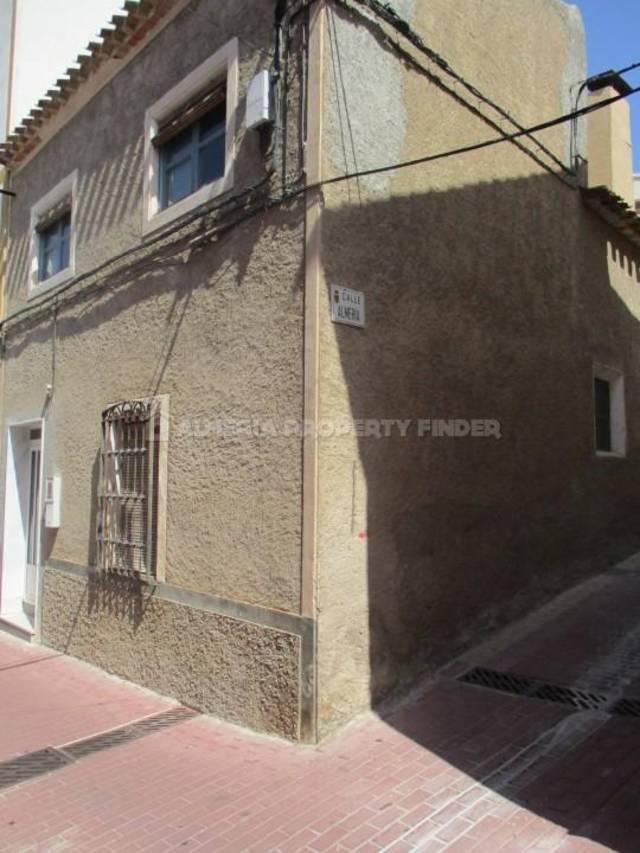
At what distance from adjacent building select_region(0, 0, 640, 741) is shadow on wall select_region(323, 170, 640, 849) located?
0.03 m

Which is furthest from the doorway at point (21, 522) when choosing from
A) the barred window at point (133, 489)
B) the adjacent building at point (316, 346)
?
the barred window at point (133, 489)

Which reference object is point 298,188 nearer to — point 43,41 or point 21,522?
point 21,522

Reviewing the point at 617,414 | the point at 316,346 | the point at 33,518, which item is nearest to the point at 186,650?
the point at 316,346

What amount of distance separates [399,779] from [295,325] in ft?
9.31

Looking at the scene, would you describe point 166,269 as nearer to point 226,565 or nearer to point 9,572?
point 226,565

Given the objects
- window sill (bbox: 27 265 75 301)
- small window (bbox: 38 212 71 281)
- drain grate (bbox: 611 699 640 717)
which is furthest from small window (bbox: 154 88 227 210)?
drain grate (bbox: 611 699 640 717)

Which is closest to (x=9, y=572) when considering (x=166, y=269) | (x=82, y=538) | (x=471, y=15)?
(x=82, y=538)

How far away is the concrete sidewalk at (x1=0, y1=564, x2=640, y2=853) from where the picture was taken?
330cm

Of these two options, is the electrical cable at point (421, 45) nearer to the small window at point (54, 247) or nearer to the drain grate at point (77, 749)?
the small window at point (54, 247)

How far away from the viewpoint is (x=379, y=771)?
3891 millimetres

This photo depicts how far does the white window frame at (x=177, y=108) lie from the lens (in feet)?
17.3

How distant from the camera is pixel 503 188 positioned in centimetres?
650

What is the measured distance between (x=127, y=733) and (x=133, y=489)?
2.05m

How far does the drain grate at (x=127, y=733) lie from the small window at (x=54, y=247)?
536 centimetres
